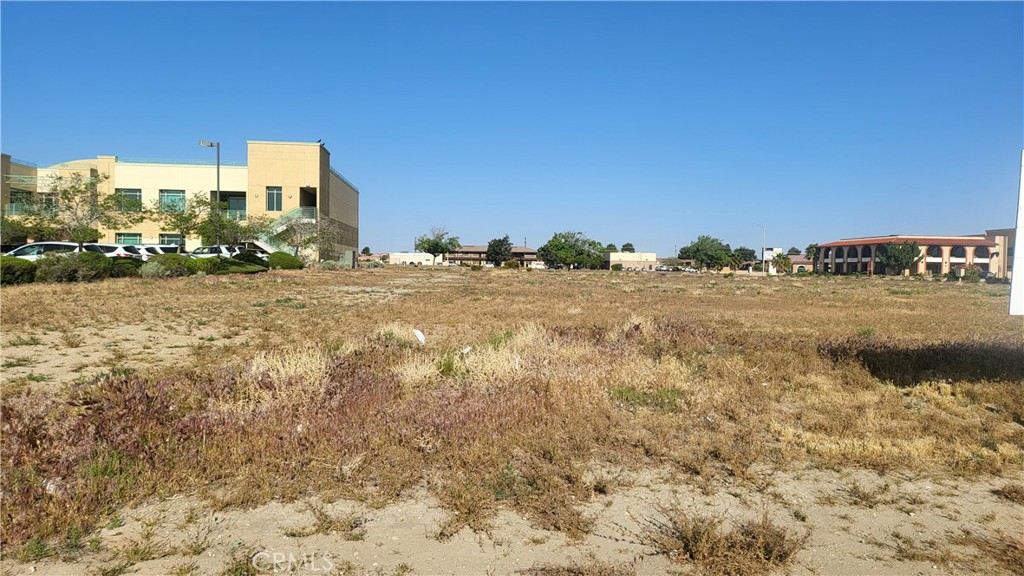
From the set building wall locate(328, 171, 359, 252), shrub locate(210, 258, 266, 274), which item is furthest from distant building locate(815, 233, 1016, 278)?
shrub locate(210, 258, 266, 274)

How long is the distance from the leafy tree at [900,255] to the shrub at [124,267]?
122 meters

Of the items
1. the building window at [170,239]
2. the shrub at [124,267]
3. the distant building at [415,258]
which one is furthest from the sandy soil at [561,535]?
the distant building at [415,258]

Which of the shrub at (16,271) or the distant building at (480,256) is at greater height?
the distant building at (480,256)

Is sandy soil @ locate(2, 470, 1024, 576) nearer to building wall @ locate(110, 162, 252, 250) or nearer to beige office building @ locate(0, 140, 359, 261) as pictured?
beige office building @ locate(0, 140, 359, 261)

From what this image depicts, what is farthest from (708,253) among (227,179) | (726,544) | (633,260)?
(726,544)

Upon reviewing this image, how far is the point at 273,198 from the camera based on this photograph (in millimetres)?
61312

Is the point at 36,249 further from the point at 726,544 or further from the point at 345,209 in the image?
the point at 345,209

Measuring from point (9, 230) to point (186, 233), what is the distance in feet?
36.8

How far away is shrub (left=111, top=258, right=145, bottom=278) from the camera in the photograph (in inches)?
1080

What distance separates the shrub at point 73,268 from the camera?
78.3 feet

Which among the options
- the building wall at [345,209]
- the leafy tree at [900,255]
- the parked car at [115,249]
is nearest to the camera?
the parked car at [115,249]

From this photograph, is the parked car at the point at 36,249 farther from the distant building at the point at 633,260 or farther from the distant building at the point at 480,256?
the distant building at the point at 633,260

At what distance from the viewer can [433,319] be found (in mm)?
15680

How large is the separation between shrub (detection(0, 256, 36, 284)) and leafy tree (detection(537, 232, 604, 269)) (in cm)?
11566
